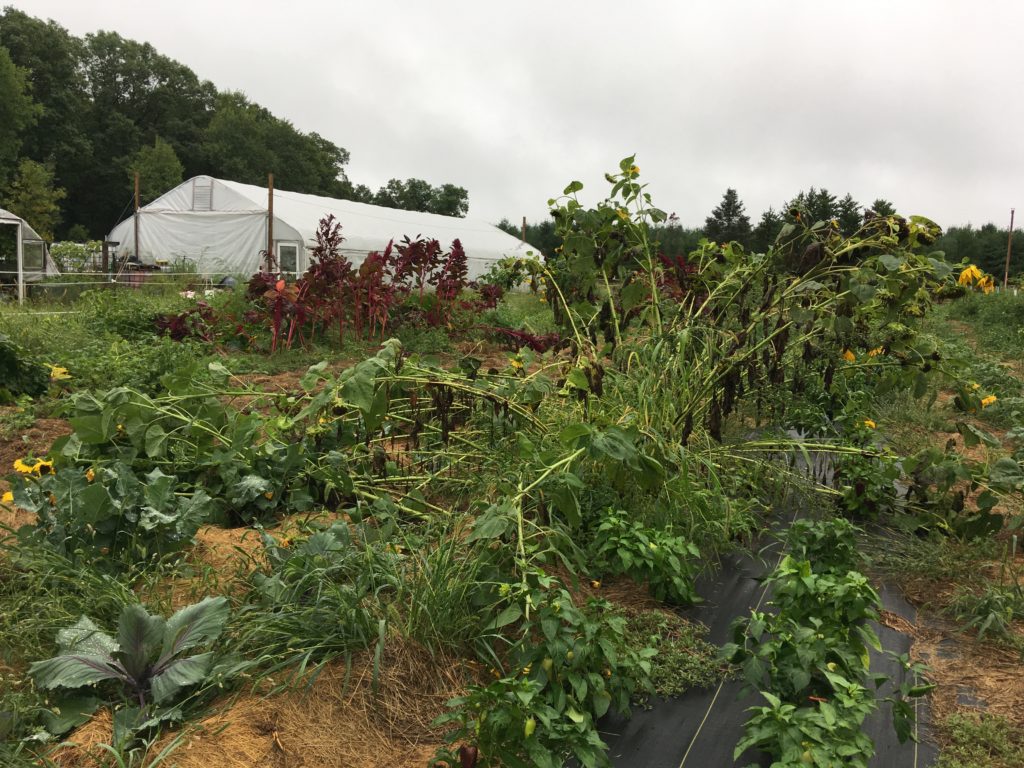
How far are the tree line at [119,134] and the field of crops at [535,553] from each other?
120 feet

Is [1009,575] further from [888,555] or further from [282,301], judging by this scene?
[282,301]

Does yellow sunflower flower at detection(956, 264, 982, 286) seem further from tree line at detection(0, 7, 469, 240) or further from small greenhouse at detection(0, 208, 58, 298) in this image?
tree line at detection(0, 7, 469, 240)

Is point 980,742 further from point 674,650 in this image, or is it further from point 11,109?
point 11,109

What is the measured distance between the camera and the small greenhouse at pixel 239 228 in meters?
19.0

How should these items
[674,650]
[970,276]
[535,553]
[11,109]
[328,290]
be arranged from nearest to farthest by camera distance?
[674,650], [535,553], [970,276], [328,290], [11,109]

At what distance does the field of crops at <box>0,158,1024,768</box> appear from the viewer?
1945mm

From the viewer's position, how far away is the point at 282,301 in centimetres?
720

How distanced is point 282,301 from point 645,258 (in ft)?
13.4

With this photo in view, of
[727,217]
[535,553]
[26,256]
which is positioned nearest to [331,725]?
[535,553]

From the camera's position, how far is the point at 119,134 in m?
47.3

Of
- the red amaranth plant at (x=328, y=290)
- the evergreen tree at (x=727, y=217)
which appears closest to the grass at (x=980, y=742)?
the red amaranth plant at (x=328, y=290)

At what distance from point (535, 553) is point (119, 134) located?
2061 inches

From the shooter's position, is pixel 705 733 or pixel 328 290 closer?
pixel 705 733

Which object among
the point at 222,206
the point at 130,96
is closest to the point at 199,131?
the point at 130,96
